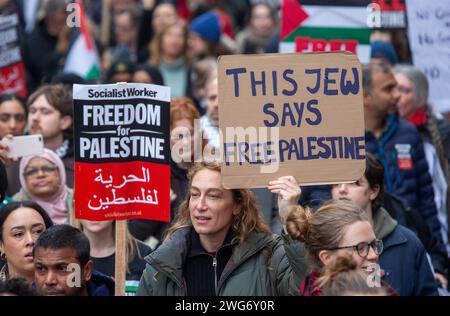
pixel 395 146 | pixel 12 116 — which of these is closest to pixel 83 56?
pixel 12 116

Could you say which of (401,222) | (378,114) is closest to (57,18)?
(378,114)

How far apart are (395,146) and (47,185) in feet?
9.05

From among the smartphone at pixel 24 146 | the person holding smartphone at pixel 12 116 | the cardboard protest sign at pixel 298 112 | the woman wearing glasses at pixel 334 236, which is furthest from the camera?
the person holding smartphone at pixel 12 116

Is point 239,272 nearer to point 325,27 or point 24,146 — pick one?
point 24,146

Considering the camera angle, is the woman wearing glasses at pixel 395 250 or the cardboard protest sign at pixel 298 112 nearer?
the cardboard protest sign at pixel 298 112

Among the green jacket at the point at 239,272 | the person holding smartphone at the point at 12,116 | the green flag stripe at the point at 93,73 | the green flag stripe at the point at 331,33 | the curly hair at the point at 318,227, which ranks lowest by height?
the green jacket at the point at 239,272

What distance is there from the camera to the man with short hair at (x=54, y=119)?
9.56m

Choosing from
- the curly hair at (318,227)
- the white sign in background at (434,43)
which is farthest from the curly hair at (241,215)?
the white sign in background at (434,43)

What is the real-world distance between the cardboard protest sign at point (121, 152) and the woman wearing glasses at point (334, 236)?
39.3 inches

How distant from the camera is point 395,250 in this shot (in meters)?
7.64

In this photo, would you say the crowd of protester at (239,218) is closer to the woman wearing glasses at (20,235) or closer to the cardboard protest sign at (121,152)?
the woman wearing glasses at (20,235)

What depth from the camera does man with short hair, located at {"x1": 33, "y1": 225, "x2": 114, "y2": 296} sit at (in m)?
6.76

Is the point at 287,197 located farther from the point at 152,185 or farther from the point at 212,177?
the point at 152,185

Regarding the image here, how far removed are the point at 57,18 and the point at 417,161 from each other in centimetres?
577
